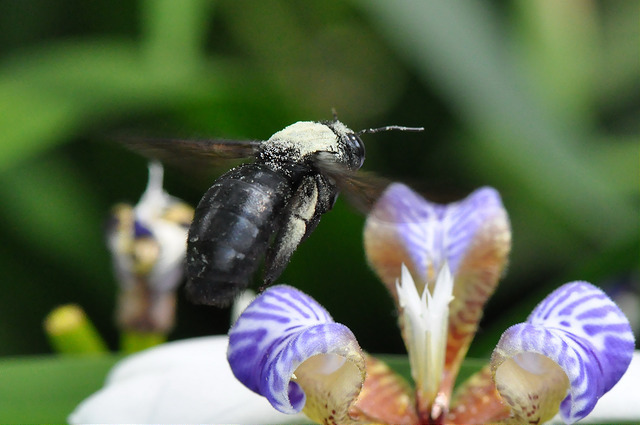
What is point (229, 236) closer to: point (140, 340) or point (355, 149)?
point (355, 149)

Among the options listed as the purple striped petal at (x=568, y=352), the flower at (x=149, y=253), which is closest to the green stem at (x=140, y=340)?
the flower at (x=149, y=253)

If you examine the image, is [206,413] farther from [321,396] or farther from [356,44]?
[356,44]

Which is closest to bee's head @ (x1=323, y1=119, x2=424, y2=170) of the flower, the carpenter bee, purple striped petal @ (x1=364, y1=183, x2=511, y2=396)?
the carpenter bee

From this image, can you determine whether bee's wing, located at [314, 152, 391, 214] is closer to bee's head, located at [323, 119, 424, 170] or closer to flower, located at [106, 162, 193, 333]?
bee's head, located at [323, 119, 424, 170]

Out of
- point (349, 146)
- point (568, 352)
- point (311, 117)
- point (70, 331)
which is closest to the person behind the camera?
point (568, 352)

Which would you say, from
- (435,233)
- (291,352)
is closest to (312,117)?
(435,233)

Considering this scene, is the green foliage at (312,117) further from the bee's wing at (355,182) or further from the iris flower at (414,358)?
the bee's wing at (355,182)

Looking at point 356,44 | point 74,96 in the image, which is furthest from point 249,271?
point 356,44
